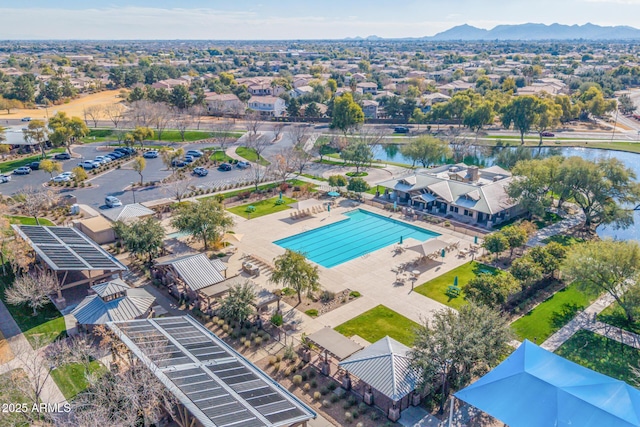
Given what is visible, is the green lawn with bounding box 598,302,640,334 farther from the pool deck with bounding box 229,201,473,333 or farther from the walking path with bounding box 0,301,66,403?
the walking path with bounding box 0,301,66,403

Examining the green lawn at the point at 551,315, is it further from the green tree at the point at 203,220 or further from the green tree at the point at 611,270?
the green tree at the point at 203,220

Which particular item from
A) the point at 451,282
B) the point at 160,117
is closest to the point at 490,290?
the point at 451,282

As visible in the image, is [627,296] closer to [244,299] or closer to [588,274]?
[588,274]

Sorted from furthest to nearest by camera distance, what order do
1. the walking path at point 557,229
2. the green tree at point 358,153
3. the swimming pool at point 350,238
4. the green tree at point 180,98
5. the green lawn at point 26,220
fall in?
the green tree at point 180,98 → the green tree at point 358,153 → the green lawn at point 26,220 → the walking path at point 557,229 → the swimming pool at point 350,238

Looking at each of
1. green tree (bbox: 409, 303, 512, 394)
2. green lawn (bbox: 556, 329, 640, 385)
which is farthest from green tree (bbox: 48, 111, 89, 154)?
green lawn (bbox: 556, 329, 640, 385)

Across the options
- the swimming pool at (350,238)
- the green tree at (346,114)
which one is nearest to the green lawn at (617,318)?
the swimming pool at (350,238)

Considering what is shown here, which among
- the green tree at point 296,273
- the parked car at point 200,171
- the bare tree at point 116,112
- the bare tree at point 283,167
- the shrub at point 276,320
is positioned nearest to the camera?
the shrub at point 276,320

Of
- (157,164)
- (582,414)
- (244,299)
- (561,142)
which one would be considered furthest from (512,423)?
(561,142)
